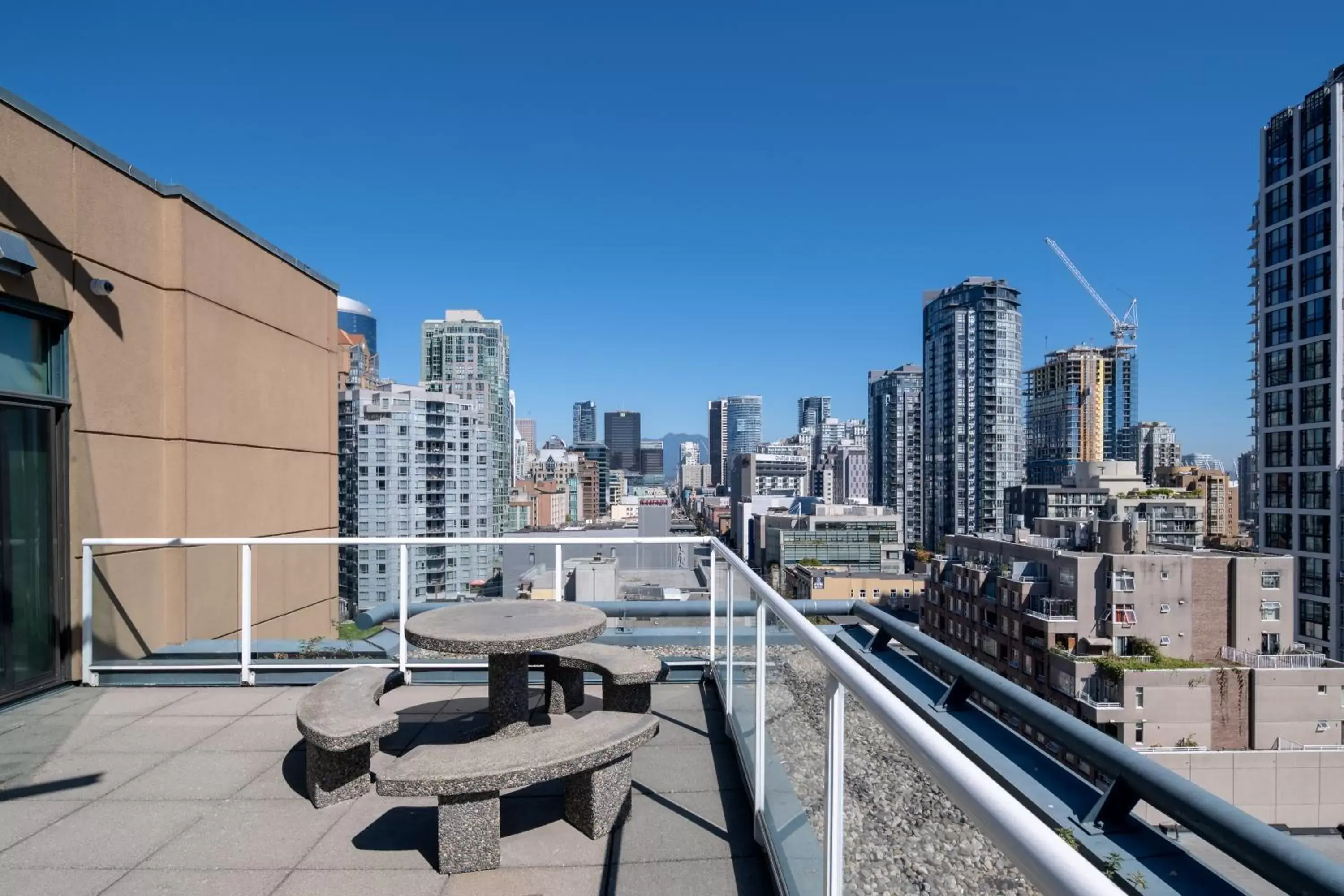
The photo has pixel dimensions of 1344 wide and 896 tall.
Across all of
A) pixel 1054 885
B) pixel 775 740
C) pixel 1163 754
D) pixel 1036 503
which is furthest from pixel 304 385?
pixel 1036 503

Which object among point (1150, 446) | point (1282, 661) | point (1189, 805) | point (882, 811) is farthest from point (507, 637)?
point (1150, 446)

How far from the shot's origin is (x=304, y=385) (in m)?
7.54

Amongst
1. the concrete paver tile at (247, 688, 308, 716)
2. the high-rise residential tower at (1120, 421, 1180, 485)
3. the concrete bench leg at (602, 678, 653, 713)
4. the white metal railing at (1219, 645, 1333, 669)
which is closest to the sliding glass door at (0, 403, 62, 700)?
→ the concrete paver tile at (247, 688, 308, 716)

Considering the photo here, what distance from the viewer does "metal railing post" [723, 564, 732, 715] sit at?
3883 millimetres

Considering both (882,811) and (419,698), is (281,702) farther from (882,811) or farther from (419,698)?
(882,811)

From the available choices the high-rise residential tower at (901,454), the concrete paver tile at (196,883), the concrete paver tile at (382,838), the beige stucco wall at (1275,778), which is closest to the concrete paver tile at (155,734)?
the concrete paver tile at (196,883)

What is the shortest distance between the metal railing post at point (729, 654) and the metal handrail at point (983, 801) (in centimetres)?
218

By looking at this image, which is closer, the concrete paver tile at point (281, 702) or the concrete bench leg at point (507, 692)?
the concrete bench leg at point (507, 692)

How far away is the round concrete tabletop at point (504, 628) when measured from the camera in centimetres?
304

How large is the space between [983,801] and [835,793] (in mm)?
858

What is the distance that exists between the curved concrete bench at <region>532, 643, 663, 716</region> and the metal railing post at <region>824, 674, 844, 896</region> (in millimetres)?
2014

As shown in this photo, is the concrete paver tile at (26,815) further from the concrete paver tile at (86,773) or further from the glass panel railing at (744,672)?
the glass panel railing at (744,672)

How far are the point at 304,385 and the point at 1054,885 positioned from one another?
8.26 meters

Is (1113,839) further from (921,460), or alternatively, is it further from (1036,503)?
(921,460)
